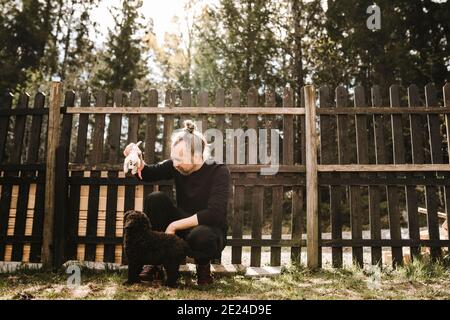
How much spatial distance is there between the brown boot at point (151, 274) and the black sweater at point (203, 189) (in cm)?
57

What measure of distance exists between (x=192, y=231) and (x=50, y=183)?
6.78ft

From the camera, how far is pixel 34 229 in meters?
4.30

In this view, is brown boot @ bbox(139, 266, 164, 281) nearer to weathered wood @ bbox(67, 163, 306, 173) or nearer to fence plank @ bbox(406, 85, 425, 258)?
weathered wood @ bbox(67, 163, 306, 173)

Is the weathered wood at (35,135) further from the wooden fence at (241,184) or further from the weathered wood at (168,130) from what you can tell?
the weathered wood at (168,130)

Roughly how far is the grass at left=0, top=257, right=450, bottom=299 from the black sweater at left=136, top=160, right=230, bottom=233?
1.92 ft

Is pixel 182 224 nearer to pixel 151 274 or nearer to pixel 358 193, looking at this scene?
pixel 151 274

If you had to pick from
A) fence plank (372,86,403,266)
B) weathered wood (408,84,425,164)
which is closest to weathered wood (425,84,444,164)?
weathered wood (408,84,425,164)

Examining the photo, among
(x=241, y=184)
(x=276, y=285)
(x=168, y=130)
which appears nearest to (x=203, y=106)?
(x=168, y=130)

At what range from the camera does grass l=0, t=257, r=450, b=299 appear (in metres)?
2.97

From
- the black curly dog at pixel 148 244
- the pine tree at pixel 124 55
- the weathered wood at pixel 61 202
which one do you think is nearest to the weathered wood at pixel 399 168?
the black curly dog at pixel 148 244

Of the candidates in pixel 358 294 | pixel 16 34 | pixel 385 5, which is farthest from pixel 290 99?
pixel 16 34

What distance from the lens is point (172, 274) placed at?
3059 millimetres

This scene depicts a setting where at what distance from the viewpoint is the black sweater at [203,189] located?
3.11 m
